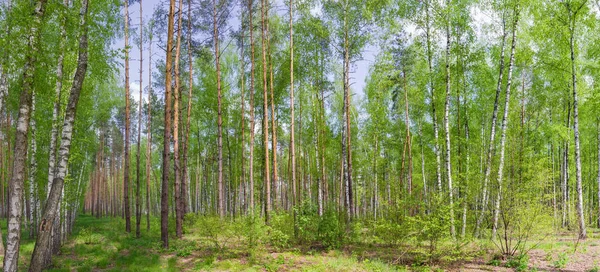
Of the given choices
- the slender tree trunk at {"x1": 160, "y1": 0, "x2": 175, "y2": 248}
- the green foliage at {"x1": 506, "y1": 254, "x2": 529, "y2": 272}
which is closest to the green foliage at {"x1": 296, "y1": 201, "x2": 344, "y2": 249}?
the slender tree trunk at {"x1": 160, "y1": 0, "x2": 175, "y2": 248}

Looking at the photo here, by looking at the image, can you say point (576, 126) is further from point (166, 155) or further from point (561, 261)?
point (166, 155)

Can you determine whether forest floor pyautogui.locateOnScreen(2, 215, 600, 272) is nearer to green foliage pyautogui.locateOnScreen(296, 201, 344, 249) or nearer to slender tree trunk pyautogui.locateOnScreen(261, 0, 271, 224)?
green foliage pyautogui.locateOnScreen(296, 201, 344, 249)

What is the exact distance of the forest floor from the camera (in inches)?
356

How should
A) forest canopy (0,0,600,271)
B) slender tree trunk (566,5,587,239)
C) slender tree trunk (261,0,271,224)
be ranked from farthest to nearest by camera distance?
slender tree trunk (261,0,271,224) < slender tree trunk (566,5,587,239) < forest canopy (0,0,600,271)

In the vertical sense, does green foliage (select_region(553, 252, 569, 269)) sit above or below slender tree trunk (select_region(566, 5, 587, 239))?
below

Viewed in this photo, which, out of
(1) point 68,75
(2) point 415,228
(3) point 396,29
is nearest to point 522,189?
(2) point 415,228

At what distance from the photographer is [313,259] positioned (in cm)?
1007

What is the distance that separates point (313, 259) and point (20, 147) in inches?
299

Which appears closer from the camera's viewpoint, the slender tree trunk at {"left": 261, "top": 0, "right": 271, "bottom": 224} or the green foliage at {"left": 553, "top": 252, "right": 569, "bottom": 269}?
the green foliage at {"left": 553, "top": 252, "right": 569, "bottom": 269}

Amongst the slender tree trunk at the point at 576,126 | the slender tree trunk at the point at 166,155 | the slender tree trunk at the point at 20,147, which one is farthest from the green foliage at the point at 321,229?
the slender tree trunk at the point at 576,126

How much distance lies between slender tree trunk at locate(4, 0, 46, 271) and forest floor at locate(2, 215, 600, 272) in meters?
3.55

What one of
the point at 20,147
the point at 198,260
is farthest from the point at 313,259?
the point at 20,147

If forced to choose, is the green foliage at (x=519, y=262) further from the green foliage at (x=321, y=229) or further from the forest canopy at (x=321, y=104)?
the green foliage at (x=321, y=229)

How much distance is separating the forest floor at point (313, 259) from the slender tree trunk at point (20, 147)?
140 inches
